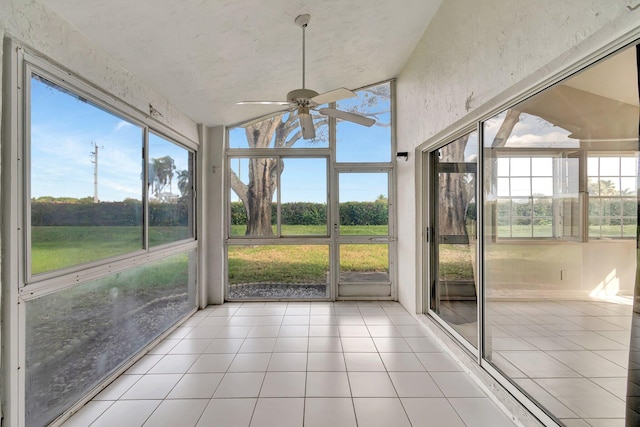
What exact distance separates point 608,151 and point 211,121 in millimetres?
4105

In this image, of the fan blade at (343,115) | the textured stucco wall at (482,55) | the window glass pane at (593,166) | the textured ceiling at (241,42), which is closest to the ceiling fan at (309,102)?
the fan blade at (343,115)

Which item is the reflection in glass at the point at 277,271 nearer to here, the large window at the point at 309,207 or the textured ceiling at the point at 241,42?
the large window at the point at 309,207

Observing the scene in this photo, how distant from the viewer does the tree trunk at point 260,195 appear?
439cm

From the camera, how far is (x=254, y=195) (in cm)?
441

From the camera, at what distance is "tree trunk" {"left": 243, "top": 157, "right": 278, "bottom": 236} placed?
4.39 m

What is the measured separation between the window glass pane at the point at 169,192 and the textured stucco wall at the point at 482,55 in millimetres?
2991

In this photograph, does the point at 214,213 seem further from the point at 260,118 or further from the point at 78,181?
the point at 78,181

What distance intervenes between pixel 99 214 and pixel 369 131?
3.54 metres

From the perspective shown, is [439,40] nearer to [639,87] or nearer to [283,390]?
[639,87]

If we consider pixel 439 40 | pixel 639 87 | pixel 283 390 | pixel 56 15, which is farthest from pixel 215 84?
pixel 639 87

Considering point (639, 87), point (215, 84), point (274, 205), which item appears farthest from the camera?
point (274, 205)

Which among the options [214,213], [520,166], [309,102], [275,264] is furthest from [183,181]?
[520,166]

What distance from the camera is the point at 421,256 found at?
3508 mm

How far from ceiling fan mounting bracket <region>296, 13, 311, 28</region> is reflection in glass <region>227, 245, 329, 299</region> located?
2900 mm
